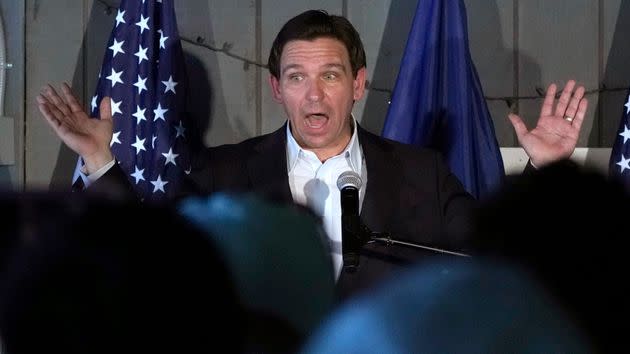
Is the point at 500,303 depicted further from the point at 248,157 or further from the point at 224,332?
the point at 248,157

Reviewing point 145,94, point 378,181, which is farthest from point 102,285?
point 145,94

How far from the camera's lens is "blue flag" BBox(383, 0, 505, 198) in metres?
2.94

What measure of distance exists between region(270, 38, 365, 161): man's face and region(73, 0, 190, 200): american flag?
0.83 m

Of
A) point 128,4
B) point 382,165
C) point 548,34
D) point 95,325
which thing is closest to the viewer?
point 95,325

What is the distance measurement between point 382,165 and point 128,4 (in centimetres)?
130

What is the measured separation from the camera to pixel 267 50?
131 inches

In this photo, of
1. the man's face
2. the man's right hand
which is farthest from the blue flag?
the man's right hand

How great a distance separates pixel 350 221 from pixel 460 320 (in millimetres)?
899

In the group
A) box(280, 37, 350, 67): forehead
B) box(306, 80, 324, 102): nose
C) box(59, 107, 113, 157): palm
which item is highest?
box(280, 37, 350, 67): forehead

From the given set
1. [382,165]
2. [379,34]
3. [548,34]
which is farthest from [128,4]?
[548,34]

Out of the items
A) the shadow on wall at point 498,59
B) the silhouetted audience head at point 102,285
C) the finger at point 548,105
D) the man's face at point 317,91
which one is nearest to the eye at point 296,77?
the man's face at point 317,91

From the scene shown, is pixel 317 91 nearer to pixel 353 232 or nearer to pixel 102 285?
pixel 353 232

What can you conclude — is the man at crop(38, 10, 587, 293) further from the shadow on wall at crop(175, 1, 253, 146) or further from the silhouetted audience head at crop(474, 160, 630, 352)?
the silhouetted audience head at crop(474, 160, 630, 352)

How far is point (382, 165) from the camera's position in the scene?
2029 mm
